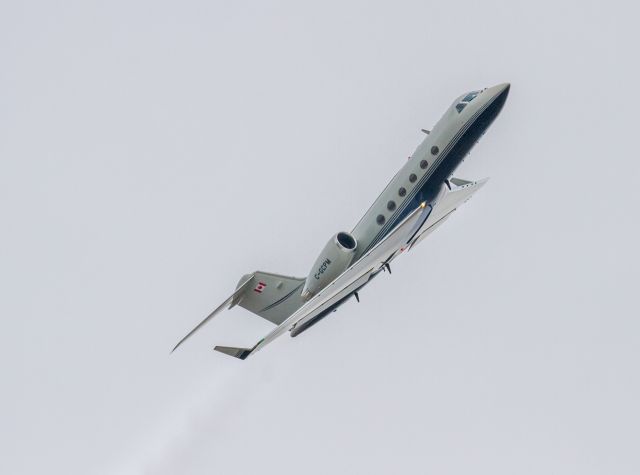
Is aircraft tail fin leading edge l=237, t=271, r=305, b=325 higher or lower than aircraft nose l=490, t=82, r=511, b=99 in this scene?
lower

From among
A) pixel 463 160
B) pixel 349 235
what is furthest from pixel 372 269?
pixel 463 160

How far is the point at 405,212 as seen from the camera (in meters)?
59.8

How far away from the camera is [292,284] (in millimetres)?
61938

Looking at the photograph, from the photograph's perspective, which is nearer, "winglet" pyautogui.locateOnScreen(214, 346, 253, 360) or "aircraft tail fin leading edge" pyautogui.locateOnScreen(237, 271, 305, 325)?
"winglet" pyautogui.locateOnScreen(214, 346, 253, 360)

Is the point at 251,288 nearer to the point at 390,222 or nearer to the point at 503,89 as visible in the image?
the point at 390,222

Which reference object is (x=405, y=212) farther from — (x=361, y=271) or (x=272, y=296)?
(x=272, y=296)

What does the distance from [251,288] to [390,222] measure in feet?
26.7

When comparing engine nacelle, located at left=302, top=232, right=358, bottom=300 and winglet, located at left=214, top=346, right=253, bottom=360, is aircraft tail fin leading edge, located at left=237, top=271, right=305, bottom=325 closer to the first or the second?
engine nacelle, located at left=302, top=232, right=358, bottom=300

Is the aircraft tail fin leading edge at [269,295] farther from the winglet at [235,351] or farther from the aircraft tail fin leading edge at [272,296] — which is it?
the winglet at [235,351]

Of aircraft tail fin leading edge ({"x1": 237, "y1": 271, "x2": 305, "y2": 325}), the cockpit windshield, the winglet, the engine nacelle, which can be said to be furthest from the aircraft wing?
the cockpit windshield

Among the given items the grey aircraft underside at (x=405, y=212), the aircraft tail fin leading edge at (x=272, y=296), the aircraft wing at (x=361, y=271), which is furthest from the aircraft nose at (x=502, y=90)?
the aircraft tail fin leading edge at (x=272, y=296)

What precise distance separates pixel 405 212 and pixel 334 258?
168 inches

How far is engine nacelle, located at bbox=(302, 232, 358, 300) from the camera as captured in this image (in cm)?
5884

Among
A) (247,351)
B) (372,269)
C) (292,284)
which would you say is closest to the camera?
(247,351)
